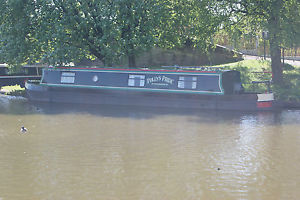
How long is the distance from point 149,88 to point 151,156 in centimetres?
973

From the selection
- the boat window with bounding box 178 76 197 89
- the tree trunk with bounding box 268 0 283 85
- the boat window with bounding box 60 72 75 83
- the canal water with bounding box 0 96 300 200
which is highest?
the tree trunk with bounding box 268 0 283 85

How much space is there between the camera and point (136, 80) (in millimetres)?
21844

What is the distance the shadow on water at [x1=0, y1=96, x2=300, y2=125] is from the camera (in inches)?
693

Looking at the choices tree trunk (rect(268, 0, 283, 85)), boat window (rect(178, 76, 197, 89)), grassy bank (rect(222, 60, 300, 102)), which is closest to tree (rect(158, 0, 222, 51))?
tree trunk (rect(268, 0, 283, 85))

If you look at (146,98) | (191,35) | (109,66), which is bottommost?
(146,98)

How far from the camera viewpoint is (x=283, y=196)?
900cm

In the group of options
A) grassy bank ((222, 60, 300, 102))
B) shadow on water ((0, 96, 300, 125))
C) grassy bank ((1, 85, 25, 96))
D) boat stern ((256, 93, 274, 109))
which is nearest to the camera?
shadow on water ((0, 96, 300, 125))

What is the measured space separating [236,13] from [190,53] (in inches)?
308

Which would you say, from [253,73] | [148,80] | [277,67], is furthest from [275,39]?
[148,80]

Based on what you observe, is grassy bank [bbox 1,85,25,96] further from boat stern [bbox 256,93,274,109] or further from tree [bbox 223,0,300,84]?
boat stern [bbox 256,93,274,109]

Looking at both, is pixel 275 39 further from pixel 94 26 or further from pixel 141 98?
pixel 94 26

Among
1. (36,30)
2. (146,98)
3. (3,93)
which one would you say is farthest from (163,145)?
(3,93)

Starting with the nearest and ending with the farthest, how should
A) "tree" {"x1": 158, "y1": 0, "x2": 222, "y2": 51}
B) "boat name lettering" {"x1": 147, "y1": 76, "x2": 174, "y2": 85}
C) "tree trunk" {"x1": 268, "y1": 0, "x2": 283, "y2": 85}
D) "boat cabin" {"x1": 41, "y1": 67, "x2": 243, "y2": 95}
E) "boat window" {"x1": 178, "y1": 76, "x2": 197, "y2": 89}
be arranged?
"boat cabin" {"x1": 41, "y1": 67, "x2": 243, "y2": 95}, "boat window" {"x1": 178, "y1": 76, "x2": 197, "y2": 89}, "tree trunk" {"x1": 268, "y1": 0, "x2": 283, "y2": 85}, "boat name lettering" {"x1": 147, "y1": 76, "x2": 174, "y2": 85}, "tree" {"x1": 158, "y1": 0, "x2": 222, "y2": 51}

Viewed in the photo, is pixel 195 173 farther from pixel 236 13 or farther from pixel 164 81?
pixel 236 13
